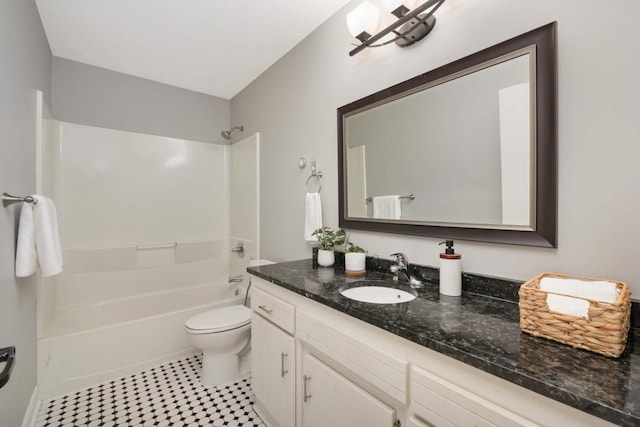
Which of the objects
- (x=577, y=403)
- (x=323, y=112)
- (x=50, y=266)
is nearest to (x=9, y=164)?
(x=50, y=266)

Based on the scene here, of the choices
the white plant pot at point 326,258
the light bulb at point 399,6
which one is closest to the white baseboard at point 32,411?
the white plant pot at point 326,258

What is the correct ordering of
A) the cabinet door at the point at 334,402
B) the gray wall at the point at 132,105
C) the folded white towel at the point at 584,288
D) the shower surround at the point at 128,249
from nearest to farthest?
the folded white towel at the point at 584,288 < the cabinet door at the point at 334,402 < the shower surround at the point at 128,249 < the gray wall at the point at 132,105

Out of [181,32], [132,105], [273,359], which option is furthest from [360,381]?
[132,105]

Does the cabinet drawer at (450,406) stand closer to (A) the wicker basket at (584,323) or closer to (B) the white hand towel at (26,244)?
(A) the wicker basket at (584,323)

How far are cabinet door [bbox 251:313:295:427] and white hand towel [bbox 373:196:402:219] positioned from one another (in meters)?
0.76

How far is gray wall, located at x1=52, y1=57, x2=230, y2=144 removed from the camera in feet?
7.52

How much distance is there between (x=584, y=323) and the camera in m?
0.67

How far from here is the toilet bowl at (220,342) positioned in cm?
192

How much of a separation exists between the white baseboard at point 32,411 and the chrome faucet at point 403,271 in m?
2.07

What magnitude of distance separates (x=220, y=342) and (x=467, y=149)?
6.22ft

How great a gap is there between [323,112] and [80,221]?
2211 millimetres

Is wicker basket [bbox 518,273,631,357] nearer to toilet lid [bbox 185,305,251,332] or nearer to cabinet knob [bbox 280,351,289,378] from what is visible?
cabinet knob [bbox 280,351,289,378]

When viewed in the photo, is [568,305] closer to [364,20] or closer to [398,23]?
[398,23]

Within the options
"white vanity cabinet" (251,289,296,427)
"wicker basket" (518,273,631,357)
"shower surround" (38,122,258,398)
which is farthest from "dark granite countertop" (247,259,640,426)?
"shower surround" (38,122,258,398)
